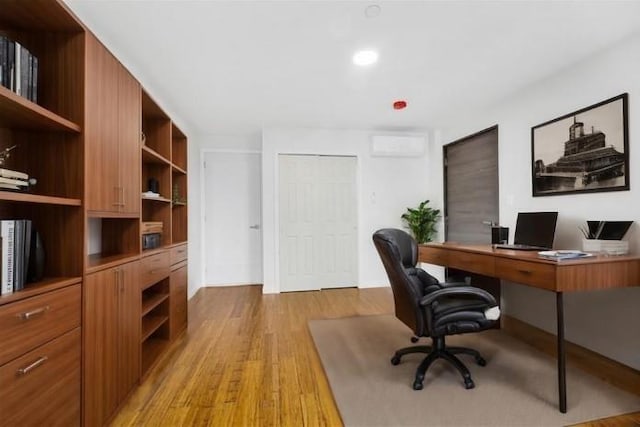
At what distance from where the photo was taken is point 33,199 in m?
1.07

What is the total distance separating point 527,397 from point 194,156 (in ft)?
14.3

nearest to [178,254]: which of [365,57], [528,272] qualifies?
[365,57]

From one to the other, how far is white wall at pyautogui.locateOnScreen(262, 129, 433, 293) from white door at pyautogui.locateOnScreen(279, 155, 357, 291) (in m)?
0.10

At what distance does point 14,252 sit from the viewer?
110cm

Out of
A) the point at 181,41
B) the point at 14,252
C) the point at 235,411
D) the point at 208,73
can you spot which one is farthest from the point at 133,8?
the point at 235,411

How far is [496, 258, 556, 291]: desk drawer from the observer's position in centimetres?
157

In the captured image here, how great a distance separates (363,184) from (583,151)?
2466 millimetres

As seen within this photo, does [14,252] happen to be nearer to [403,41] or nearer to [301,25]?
[301,25]

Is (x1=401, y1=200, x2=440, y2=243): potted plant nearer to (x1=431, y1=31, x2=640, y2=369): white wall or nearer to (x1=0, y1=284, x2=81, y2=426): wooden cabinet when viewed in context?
(x1=431, y1=31, x2=640, y2=369): white wall

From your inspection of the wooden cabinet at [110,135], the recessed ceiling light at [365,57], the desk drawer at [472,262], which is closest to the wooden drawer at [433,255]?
the desk drawer at [472,262]

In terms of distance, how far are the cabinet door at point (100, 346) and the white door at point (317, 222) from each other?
8.51 feet

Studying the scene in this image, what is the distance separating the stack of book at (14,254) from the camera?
1051 mm

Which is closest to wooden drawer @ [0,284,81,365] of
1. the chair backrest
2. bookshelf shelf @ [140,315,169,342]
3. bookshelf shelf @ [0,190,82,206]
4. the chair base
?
bookshelf shelf @ [0,190,82,206]

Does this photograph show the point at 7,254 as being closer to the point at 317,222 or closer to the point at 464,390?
the point at 464,390
